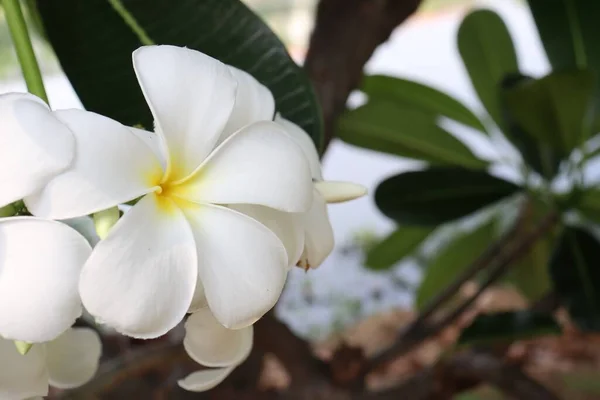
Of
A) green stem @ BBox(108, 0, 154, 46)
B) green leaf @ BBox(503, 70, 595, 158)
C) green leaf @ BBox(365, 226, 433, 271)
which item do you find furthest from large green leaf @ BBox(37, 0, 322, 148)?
green leaf @ BBox(365, 226, 433, 271)

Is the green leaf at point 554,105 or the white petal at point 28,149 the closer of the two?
the white petal at point 28,149

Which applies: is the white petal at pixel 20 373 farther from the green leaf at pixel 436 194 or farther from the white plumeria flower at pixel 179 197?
the green leaf at pixel 436 194

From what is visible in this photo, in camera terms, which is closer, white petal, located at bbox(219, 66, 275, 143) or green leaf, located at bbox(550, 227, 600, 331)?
white petal, located at bbox(219, 66, 275, 143)

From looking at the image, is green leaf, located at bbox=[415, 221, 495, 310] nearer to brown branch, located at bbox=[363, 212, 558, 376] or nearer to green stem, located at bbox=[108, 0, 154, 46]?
brown branch, located at bbox=[363, 212, 558, 376]

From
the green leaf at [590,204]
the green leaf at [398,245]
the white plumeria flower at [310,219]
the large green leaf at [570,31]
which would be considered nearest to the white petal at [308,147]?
the white plumeria flower at [310,219]

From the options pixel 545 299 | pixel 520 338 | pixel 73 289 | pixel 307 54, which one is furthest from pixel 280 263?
pixel 545 299

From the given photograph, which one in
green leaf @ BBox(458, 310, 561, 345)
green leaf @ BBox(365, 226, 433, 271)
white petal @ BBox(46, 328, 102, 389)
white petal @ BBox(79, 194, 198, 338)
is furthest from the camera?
green leaf @ BBox(365, 226, 433, 271)
